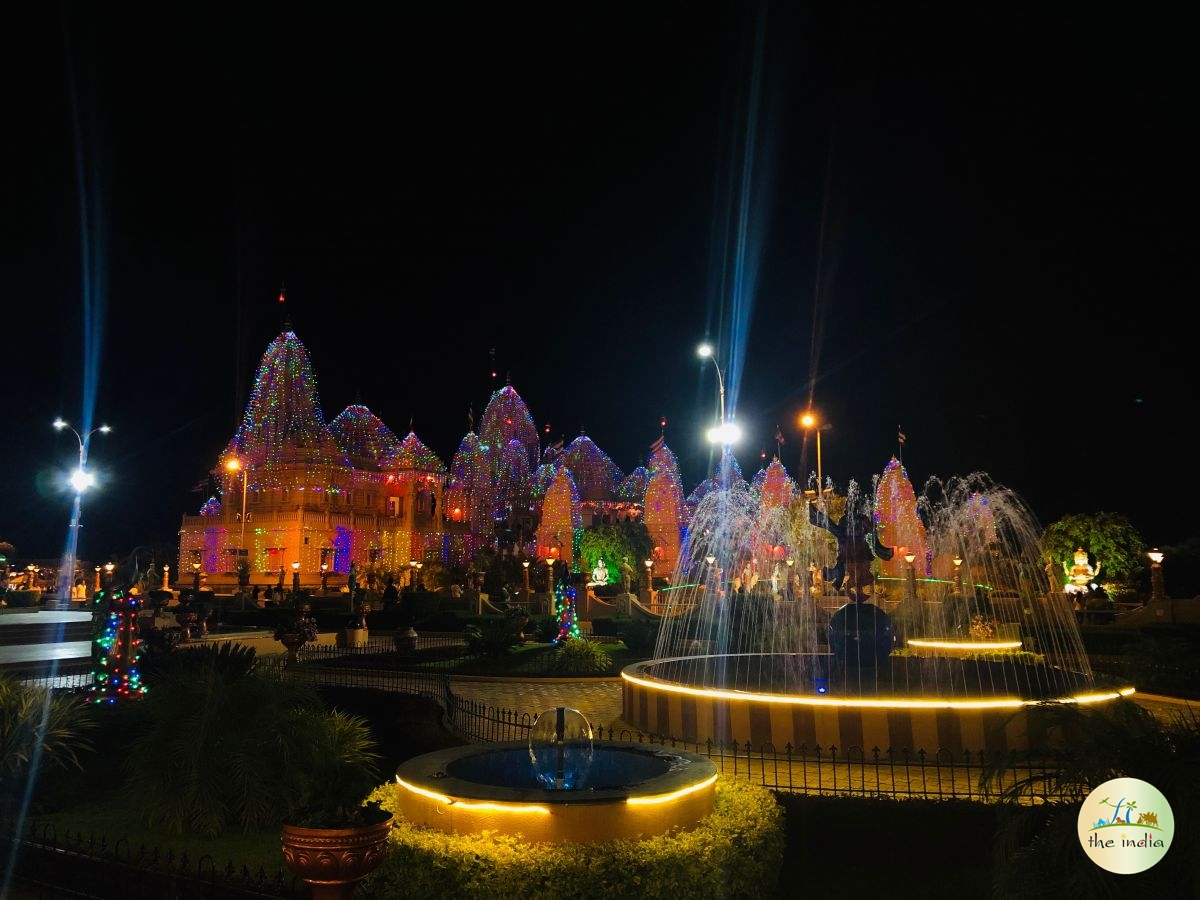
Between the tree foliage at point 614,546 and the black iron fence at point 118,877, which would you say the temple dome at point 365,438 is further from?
the black iron fence at point 118,877

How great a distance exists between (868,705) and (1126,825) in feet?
23.4

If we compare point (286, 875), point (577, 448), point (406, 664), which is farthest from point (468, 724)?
point (577, 448)

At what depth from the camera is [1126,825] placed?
5.76m

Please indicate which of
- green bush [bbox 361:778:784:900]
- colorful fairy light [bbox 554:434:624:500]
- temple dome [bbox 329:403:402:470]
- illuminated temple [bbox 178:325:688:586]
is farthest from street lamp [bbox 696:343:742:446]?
colorful fairy light [bbox 554:434:624:500]

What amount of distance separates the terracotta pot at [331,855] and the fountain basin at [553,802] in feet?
3.90

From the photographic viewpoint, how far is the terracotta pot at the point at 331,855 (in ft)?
20.5

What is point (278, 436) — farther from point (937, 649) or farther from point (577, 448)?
point (937, 649)

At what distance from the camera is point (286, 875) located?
27.9 feet

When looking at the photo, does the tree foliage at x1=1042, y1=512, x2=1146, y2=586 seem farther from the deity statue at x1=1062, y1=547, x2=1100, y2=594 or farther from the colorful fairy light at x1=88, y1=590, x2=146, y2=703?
the colorful fairy light at x1=88, y1=590, x2=146, y2=703

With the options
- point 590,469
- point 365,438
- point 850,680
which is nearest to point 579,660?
point 850,680

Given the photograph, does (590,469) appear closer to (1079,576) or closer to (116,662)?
(1079,576)

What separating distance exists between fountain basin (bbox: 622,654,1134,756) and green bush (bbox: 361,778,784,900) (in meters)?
5.13

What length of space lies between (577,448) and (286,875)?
85107mm

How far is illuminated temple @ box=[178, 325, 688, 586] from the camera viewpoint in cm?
6738
